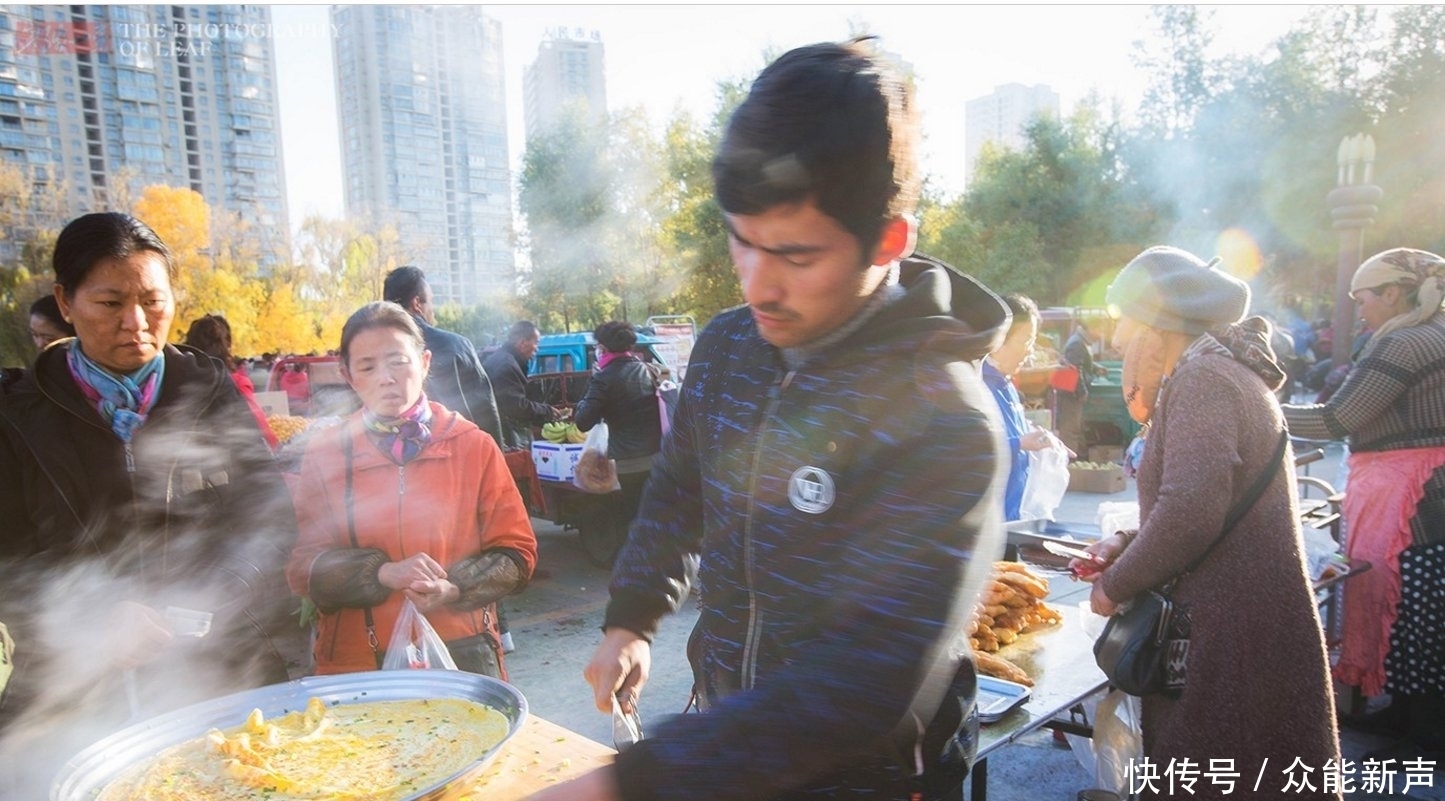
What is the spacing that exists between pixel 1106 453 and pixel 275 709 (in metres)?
11.5

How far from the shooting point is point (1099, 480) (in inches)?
379

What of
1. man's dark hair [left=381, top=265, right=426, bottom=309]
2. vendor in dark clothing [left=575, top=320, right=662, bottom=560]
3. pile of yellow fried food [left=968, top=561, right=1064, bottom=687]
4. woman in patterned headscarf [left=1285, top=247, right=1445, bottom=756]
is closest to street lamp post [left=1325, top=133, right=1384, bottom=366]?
woman in patterned headscarf [left=1285, top=247, right=1445, bottom=756]

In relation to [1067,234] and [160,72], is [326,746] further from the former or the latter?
[160,72]

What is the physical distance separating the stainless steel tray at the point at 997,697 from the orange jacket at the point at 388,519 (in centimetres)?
135

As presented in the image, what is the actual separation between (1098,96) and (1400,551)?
89.7 ft

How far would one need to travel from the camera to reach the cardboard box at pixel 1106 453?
11234mm

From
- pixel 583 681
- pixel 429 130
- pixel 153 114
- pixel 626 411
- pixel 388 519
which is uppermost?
pixel 153 114

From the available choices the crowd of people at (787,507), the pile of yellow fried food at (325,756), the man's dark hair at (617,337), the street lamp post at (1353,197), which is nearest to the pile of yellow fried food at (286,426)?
the man's dark hair at (617,337)

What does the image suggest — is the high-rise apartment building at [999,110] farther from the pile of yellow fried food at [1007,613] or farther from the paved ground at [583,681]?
the pile of yellow fried food at [1007,613]

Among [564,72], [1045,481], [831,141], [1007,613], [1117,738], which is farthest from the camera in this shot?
[564,72]

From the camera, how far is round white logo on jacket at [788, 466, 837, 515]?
3.57 ft

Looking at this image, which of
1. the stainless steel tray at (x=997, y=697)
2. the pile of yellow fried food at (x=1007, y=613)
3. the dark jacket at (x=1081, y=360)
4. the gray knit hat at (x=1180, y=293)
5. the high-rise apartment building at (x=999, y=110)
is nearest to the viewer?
A: the stainless steel tray at (x=997, y=697)

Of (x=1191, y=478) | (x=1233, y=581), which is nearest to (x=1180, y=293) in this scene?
(x=1191, y=478)

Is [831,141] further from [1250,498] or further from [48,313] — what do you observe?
[48,313]
